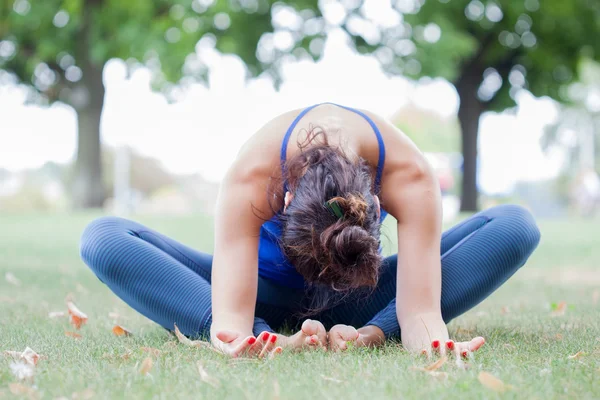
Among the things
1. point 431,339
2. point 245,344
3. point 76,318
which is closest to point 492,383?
point 431,339

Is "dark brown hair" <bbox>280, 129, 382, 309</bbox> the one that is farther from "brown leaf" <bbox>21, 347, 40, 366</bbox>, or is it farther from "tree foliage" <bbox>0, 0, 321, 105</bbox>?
"tree foliage" <bbox>0, 0, 321, 105</bbox>

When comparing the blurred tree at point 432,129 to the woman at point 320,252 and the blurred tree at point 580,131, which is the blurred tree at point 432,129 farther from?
the woman at point 320,252

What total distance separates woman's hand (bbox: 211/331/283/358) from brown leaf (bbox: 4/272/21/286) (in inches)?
124

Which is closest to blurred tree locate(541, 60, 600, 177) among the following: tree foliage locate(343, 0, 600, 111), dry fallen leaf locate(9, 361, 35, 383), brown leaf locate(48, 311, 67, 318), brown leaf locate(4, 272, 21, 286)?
tree foliage locate(343, 0, 600, 111)

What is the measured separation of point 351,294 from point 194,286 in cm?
60

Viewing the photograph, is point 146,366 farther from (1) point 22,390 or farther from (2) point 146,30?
(2) point 146,30

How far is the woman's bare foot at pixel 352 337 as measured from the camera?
8.14 ft

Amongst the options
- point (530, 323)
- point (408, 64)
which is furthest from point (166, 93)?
point (530, 323)

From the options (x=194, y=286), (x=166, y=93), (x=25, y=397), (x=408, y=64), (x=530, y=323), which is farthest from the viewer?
(x=166, y=93)

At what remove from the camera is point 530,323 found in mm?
3354

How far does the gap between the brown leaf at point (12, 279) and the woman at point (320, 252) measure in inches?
101

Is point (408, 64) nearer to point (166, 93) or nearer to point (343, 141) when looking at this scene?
point (166, 93)

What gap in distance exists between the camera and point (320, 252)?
2225 millimetres

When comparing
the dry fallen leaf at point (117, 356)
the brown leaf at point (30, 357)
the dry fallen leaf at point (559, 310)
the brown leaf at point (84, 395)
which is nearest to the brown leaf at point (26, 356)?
the brown leaf at point (30, 357)
